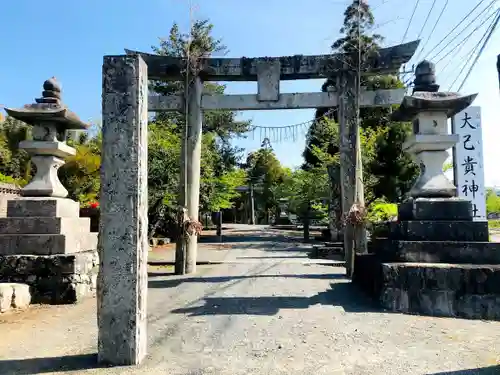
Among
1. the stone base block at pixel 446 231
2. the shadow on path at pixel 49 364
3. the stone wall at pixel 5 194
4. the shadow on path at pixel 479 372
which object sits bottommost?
the shadow on path at pixel 49 364

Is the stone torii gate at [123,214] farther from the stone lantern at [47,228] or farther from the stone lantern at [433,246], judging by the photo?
the stone lantern at [433,246]

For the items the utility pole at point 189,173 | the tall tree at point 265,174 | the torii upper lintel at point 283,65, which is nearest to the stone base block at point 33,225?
the utility pole at point 189,173

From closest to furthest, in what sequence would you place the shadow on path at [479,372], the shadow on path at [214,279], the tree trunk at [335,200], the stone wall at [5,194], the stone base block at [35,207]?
the shadow on path at [479,372]
the stone base block at [35,207]
the shadow on path at [214,279]
the stone wall at [5,194]
the tree trunk at [335,200]

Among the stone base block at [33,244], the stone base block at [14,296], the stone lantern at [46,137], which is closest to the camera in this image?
the stone base block at [14,296]

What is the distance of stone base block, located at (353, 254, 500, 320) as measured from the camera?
17.7 ft

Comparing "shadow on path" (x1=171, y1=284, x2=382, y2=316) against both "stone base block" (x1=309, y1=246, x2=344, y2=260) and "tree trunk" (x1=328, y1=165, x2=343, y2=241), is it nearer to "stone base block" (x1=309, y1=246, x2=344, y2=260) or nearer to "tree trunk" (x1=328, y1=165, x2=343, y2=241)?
"stone base block" (x1=309, y1=246, x2=344, y2=260)

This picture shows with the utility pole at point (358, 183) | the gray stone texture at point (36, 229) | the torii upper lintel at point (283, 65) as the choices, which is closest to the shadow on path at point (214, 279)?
the utility pole at point (358, 183)

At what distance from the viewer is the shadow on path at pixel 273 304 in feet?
18.5

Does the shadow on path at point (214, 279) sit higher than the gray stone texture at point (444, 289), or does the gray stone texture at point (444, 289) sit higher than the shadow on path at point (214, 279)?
the gray stone texture at point (444, 289)

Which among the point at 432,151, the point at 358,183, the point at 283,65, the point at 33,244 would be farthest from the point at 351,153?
the point at 33,244

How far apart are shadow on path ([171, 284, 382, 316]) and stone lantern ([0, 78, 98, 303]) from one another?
2.26 metres

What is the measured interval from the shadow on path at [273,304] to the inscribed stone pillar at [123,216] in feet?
6.45

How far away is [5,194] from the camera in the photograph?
12062 millimetres

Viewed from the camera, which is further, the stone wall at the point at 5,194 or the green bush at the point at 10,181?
the green bush at the point at 10,181
